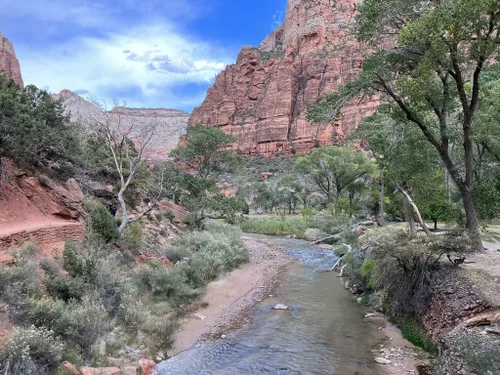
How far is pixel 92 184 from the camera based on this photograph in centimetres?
2009

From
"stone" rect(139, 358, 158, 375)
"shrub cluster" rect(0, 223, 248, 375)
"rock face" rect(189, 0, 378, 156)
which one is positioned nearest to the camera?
→ "shrub cluster" rect(0, 223, 248, 375)

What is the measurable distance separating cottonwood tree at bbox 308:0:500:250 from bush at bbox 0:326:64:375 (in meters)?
9.59

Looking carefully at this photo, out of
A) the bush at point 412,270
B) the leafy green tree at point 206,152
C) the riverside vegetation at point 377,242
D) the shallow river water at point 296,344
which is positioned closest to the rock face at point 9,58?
the leafy green tree at point 206,152

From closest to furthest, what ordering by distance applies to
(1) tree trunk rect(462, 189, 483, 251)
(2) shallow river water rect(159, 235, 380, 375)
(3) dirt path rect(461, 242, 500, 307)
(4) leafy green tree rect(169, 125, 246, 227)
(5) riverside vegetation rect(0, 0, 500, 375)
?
(5) riverside vegetation rect(0, 0, 500, 375) → (3) dirt path rect(461, 242, 500, 307) → (2) shallow river water rect(159, 235, 380, 375) → (1) tree trunk rect(462, 189, 483, 251) → (4) leafy green tree rect(169, 125, 246, 227)

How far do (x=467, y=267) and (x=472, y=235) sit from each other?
1.70m

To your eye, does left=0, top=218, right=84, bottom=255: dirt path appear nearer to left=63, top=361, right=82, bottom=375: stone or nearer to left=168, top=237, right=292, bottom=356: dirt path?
left=63, top=361, right=82, bottom=375: stone

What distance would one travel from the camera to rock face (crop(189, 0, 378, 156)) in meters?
103

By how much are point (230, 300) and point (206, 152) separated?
72.3 feet

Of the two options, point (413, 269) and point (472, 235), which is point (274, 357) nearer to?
point (413, 269)

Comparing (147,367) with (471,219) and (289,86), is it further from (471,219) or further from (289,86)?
(289,86)

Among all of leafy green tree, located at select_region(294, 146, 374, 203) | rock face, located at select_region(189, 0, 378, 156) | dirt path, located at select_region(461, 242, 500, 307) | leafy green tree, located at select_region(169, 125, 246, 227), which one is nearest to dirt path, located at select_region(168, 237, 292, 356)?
leafy green tree, located at select_region(169, 125, 246, 227)

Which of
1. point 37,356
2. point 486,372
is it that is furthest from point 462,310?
point 37,356

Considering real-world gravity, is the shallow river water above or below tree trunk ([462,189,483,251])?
below

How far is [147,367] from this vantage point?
822 centimetres
